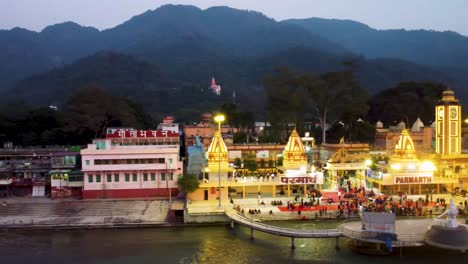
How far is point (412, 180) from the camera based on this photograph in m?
39.7

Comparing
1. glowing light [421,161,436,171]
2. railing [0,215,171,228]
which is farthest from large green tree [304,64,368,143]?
railing [0,215,171,228]

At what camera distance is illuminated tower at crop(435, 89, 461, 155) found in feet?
151

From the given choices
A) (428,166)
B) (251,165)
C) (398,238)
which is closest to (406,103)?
(428,166)

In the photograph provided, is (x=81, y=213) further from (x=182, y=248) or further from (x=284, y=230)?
(x=284, y=230)

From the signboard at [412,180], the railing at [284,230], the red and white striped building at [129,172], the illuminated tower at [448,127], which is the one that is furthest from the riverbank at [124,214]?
the illuminated tower at [448,127]

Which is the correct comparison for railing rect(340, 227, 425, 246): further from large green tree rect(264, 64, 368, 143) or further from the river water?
large green tree rect(264, 64, 368, 143)

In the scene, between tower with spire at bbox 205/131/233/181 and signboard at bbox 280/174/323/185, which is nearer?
tower with spire at bbox 205/131/233/181

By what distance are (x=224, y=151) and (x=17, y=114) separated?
3786cm

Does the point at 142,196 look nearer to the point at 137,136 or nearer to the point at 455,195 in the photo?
the point at 137,136

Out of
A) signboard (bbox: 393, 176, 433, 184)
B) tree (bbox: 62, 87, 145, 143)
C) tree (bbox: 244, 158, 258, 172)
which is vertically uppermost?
tree (bbox: 62, 87, 145, 143)

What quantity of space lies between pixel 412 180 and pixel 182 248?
2064cm

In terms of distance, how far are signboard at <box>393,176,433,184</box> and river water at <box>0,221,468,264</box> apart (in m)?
10.1

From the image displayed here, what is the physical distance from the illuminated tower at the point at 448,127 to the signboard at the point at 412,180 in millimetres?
7520

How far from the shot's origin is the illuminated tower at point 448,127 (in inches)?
1811
